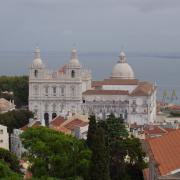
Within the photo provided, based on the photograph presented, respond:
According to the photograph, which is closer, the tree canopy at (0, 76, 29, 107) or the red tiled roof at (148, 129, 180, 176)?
the red tiled roof at (148, 129, 180, 176)

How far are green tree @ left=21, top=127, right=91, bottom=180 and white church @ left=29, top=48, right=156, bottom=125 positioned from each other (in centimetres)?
3914

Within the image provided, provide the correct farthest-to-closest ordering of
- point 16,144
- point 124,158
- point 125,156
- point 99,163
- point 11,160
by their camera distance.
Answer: point 16,144 → point 11,160 → point 125,156 → point 124,158 → point 99,163

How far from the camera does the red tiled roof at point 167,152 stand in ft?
60.0

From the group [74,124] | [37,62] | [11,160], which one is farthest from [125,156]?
[37,62]

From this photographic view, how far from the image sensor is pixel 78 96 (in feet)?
217

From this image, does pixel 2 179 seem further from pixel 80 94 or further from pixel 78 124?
pixel 80 94

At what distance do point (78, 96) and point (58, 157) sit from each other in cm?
4300

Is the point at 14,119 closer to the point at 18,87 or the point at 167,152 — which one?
the point at 18,87

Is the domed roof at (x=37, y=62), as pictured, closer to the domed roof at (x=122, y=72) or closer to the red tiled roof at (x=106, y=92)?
the red tiled roof at (x=106, y=92)

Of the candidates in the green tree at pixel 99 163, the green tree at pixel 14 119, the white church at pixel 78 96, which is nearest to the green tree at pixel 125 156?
the green tree at pixel 99 163

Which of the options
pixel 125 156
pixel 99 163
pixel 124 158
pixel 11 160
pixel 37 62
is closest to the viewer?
pixel 99 163

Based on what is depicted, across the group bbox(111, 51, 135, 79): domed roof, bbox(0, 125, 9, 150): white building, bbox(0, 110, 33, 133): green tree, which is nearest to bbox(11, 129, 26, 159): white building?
bbox(0, 125, 9, 150): white building

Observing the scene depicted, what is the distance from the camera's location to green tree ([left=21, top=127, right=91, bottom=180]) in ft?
76.2

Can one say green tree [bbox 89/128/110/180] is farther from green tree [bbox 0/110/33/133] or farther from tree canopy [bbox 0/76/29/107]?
tree canopy [bbox 0/76/29/107]
